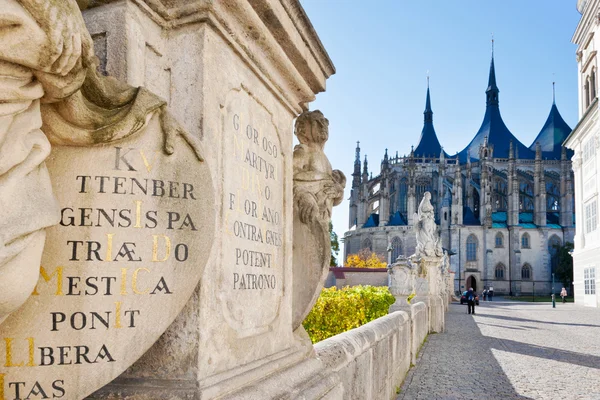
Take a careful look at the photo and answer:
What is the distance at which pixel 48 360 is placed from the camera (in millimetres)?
1406

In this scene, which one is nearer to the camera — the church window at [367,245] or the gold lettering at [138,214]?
the gold lettering at [138,214]

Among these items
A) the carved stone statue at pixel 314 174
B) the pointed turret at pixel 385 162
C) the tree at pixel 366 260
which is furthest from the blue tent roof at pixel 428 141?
the carved stone statue at pixel 314 174

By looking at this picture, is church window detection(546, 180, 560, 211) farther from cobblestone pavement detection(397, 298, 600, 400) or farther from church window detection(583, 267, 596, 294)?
cobblestone pavement detection(397, 298, 600, 400)

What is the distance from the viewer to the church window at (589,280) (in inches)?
1225

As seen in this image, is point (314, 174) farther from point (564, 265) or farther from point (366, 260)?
point (564, 265)

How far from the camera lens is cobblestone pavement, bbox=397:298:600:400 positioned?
7090mm

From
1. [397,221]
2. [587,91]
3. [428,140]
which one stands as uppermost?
[428,140]

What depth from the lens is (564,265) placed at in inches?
2363

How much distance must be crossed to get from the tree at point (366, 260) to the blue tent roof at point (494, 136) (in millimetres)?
20073

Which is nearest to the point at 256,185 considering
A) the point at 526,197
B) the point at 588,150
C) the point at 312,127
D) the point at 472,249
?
the point at 312,127

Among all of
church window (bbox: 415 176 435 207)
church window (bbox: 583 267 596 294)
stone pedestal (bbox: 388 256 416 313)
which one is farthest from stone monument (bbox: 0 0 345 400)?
church window (bbox: 415 176 435 207)

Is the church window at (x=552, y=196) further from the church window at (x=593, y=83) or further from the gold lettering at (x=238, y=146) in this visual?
the gold lettering at (x=238, y=146)

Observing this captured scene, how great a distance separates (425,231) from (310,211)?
14.6 m

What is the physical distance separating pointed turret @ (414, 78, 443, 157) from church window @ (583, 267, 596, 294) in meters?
43.0
